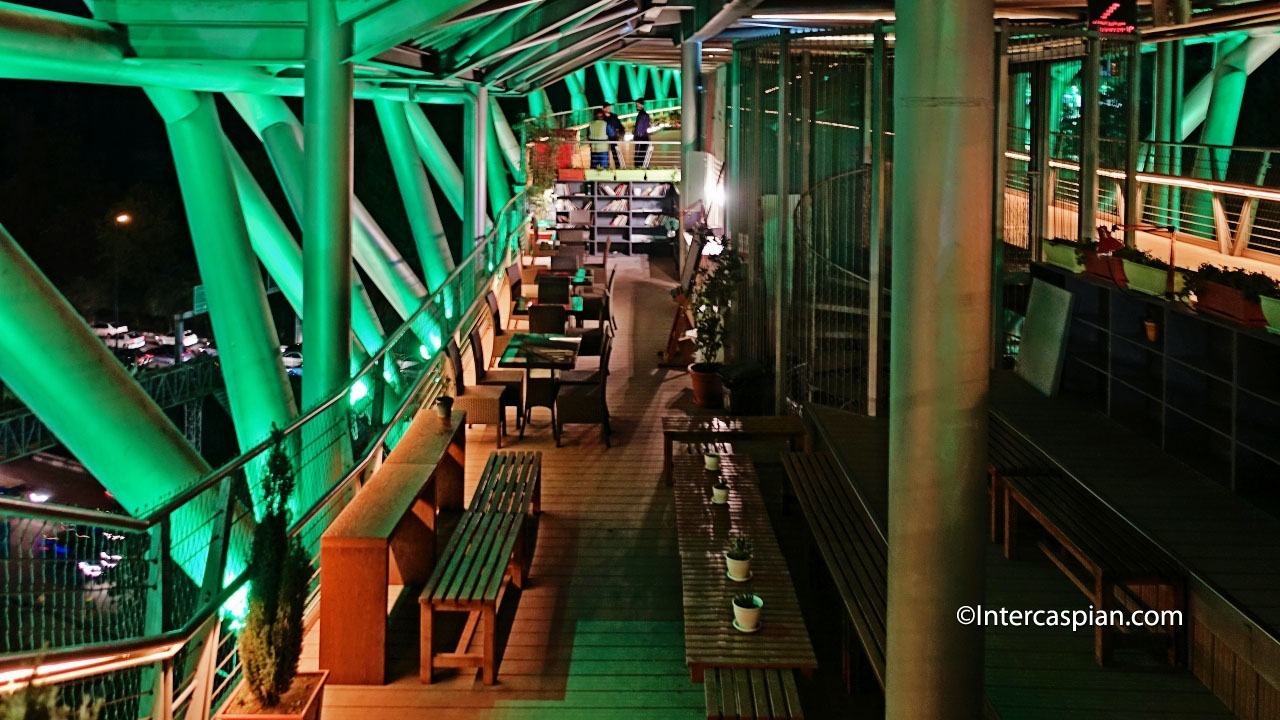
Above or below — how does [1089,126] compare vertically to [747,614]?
above

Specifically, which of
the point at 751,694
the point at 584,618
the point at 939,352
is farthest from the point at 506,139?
the point at 939,352

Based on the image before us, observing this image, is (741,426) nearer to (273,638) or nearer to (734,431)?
(734,431)

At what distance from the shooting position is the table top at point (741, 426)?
8.69 metres

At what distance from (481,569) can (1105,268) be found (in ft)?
14.4

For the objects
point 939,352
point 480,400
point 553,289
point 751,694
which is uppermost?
point 939,352

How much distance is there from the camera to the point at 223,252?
9.48 m

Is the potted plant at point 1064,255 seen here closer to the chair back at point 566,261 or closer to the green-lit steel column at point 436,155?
the chair back at point 566,261

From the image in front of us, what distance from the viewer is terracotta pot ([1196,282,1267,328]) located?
5.70 metres

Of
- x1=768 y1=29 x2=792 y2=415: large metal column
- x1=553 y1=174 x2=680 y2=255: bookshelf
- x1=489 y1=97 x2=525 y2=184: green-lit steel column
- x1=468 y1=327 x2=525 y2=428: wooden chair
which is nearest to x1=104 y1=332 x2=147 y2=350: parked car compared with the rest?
x1=489 y1=97 x2=525 y2=184: green-lit steel column

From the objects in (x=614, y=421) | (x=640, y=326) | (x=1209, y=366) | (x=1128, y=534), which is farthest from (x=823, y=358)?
(x=640, y=326)

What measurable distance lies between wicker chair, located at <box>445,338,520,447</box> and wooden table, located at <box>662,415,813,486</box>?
5.05ft

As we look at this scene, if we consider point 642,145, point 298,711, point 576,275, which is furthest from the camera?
point 642,145

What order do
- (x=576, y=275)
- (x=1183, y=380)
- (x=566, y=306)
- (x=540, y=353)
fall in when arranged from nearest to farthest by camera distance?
(x=1183, y=380) → (x=540, y=353) → (x=566, y=306) → (x=576, y=275)

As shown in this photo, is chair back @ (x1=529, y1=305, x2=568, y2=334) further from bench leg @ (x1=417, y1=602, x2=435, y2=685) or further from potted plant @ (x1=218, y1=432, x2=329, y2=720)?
potted plant @ (x1=218, y1=432, x2=329, y2=720)
